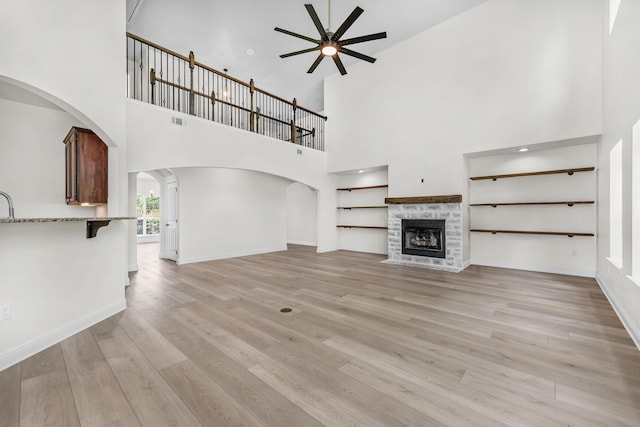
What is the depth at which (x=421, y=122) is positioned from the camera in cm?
625

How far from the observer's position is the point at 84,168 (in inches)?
118

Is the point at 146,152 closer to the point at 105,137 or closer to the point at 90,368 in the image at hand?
the point at 105,137

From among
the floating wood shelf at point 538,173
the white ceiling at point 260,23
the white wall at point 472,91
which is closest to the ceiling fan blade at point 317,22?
the white ceiling at point 260,23

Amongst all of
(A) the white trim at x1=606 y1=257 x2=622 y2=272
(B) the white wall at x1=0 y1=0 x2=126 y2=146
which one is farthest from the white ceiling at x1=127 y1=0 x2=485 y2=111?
(A) the white trim at x1=606 y1=257 x2=622 y2=272

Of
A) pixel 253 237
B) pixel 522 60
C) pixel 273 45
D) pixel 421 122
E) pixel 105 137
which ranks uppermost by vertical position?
pixel 273 45

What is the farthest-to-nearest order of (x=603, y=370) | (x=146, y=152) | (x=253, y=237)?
(x=253, y=237)
(x=146, y=152)
(x=603, y=370)

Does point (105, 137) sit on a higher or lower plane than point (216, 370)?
higher

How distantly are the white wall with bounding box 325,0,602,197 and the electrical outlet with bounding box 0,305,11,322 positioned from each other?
6.37m

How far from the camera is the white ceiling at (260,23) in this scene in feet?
17.5

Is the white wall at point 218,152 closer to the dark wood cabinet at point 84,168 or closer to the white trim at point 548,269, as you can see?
the dark wood cabinet at point 84,168

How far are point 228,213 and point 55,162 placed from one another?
4521 mm

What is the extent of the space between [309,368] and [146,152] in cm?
399

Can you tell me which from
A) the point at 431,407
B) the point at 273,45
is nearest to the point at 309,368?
the point at 431,407

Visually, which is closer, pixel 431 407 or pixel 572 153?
pixel 431 407
